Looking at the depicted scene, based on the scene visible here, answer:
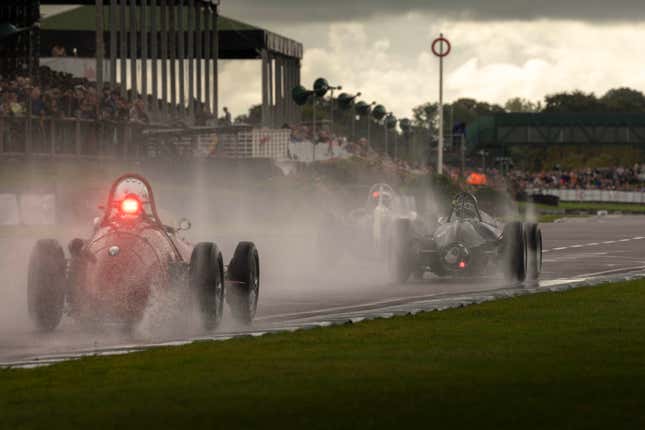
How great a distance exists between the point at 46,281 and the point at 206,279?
5.68ft

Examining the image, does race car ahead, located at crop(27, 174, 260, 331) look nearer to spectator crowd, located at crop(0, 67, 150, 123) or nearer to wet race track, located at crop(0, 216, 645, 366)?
wet race track, located at crop(0, 216, 645, 366)

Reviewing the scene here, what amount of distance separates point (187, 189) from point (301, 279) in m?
21.8

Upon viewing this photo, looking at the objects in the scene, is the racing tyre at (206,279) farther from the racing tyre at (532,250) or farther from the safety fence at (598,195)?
the safety fence at (598,195)

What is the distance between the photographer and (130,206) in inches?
646

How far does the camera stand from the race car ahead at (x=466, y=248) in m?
25.0

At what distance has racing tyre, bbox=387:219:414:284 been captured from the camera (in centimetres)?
2533

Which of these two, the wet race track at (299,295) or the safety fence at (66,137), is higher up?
the safety fence at (66,137)

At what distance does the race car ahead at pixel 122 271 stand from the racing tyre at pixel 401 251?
8.82 meters

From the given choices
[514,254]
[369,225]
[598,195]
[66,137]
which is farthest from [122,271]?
[598,195]

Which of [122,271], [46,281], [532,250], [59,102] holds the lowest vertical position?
[532,250]

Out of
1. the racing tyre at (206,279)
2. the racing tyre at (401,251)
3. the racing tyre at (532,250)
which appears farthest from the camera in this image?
the racing tyre at (532,250)

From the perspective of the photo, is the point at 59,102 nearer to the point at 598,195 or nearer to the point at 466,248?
the point at 466,248

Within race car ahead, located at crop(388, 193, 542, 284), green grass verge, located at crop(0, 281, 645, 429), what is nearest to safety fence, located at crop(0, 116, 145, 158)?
race car ahead, located at crop(388, 193, 542, 284)

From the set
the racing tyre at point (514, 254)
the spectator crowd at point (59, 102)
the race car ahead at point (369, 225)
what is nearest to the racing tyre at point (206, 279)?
the racing tyre at point (514, 254)
